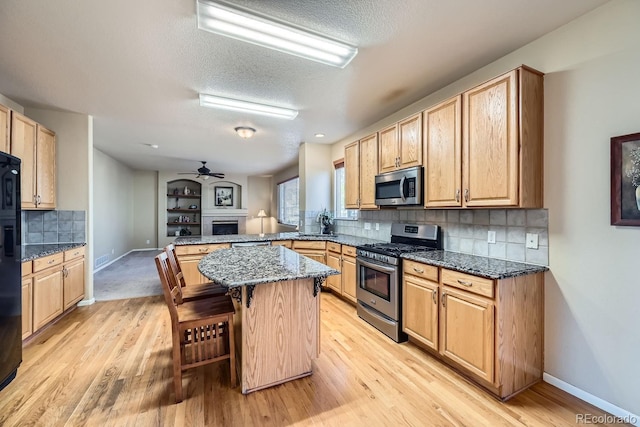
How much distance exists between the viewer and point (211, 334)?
1.99 metres

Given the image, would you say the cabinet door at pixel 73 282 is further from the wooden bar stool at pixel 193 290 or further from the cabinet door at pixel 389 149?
the cabinet door at pixel 389 149

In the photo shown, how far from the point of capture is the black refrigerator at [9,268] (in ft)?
4.64

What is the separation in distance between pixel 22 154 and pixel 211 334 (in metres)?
2.91

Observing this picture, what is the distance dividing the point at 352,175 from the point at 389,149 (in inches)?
33.8

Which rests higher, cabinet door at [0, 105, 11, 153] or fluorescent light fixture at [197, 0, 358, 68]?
fluorescent light fixture at [197, 0, 358, 68]

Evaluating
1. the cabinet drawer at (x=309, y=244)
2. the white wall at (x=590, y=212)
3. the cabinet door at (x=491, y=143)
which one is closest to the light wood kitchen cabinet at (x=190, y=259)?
the cabinet drawer at (x=309, y=244)

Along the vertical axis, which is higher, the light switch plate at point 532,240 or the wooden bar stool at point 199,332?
the light switch plate at point 532,240

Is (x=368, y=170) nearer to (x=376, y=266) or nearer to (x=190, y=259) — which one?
(x=376, y=266)

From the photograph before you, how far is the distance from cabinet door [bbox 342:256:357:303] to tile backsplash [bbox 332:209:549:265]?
90cm

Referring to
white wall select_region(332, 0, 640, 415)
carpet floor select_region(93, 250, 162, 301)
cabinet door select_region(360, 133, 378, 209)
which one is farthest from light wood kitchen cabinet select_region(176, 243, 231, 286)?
white wall select_region(332, 0, 640, 415)

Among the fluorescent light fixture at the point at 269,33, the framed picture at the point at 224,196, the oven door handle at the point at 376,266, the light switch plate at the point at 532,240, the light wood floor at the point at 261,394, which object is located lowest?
the light wood floor at the point at 261,394

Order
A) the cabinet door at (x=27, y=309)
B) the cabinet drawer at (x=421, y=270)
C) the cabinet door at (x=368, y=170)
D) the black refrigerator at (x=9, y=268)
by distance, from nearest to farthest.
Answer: the black refrigerator at (x=9, y=268), the cabinet drawer at (x=421, y=270), the cabinet door at (x=27, y=309), the cabinet door at (x=368, y=170)

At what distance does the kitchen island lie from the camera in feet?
6.18

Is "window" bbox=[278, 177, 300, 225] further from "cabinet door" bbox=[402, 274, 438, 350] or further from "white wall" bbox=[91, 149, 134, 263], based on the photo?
"cabinet door" bbox=[402, 274, 438, 350]
